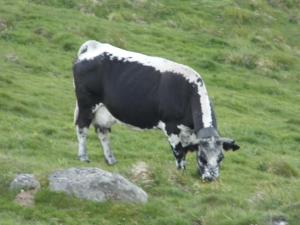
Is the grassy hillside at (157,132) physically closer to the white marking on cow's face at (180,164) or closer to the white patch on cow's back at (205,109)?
the white marking on cow's face at (180,164)

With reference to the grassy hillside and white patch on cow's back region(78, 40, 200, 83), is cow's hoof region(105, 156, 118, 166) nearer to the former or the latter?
the grassy hillside

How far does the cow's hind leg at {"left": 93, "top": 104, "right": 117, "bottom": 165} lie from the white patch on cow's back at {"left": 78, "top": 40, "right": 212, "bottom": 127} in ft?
4.32

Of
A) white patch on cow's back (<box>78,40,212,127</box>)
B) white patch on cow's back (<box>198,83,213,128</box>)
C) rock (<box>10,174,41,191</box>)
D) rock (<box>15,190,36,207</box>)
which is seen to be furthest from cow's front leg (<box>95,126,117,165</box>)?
rock (<box>15,190,36,207</box>)

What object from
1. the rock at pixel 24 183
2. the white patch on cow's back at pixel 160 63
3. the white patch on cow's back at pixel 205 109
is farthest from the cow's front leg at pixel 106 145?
the rock at pixel 24 183

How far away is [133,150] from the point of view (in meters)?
20.2

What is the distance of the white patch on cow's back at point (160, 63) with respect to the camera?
51.8 feet

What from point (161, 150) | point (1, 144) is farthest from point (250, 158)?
point (1, 144)

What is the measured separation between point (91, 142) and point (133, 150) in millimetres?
1243

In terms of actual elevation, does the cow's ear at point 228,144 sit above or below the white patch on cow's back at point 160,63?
below

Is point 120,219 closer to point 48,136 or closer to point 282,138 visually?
point 48,136

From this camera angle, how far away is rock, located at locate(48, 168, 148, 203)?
12867 mm

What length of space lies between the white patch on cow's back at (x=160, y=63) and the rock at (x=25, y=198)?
4.30m

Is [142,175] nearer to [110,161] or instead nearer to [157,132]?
[110,161]

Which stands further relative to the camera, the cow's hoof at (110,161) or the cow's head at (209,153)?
the cow's hoof at (110,161)
